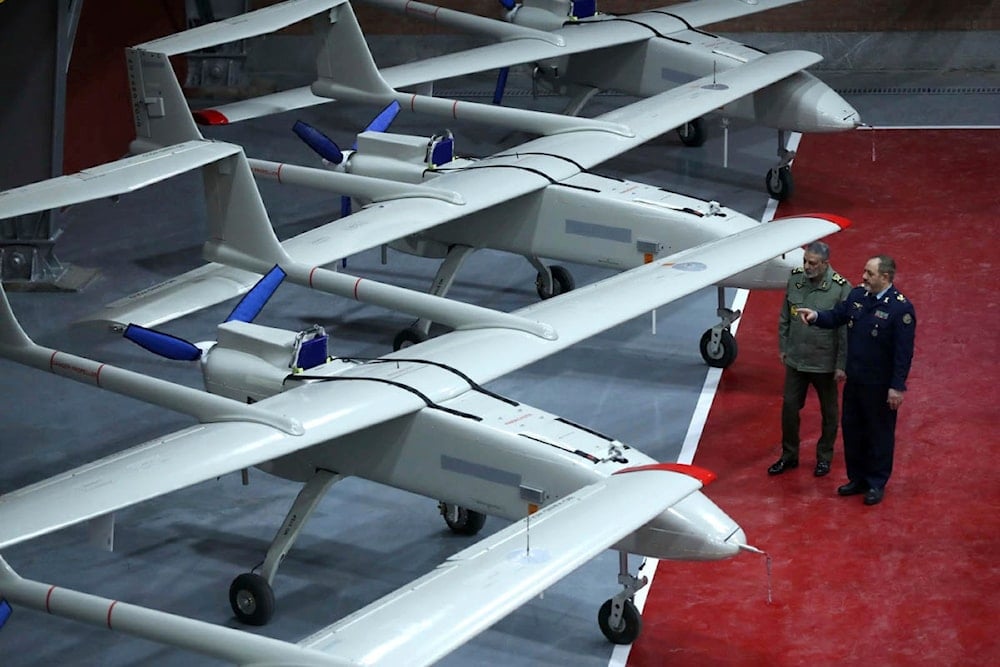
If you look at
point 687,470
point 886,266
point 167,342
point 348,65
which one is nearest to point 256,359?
point 167,342

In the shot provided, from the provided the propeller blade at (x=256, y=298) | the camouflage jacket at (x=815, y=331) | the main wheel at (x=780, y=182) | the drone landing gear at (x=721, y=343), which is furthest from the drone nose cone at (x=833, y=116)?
the propeller blade at (x=256, y=298)

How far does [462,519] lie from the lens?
13.6 meters

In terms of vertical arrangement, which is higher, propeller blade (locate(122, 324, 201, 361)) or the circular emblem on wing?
the circular emblem on wing

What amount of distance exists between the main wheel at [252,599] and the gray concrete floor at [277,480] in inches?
5.0

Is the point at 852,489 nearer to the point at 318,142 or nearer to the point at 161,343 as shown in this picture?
the point at 161,343

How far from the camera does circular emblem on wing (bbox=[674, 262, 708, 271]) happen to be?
1448 centimetres

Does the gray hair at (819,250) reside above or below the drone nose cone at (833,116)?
below

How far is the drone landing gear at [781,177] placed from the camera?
827 inches

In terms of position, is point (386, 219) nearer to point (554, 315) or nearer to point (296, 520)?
point (554, 315)

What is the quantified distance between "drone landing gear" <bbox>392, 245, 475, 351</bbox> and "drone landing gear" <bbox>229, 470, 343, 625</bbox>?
4477 millimetres

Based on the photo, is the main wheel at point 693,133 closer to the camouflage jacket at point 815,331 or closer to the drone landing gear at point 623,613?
the camouflage jacket at point 815,331

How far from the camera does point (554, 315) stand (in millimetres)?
13727

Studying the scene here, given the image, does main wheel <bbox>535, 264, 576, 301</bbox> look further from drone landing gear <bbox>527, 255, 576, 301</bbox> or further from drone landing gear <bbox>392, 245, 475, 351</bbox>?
drone landing gear <bbox>392, 245, 475, 351</bbox>

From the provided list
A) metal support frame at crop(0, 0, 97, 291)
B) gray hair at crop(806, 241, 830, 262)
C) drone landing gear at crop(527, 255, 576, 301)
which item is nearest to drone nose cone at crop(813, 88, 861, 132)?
drone landing gear at crop(527, 255, 576, 301)
